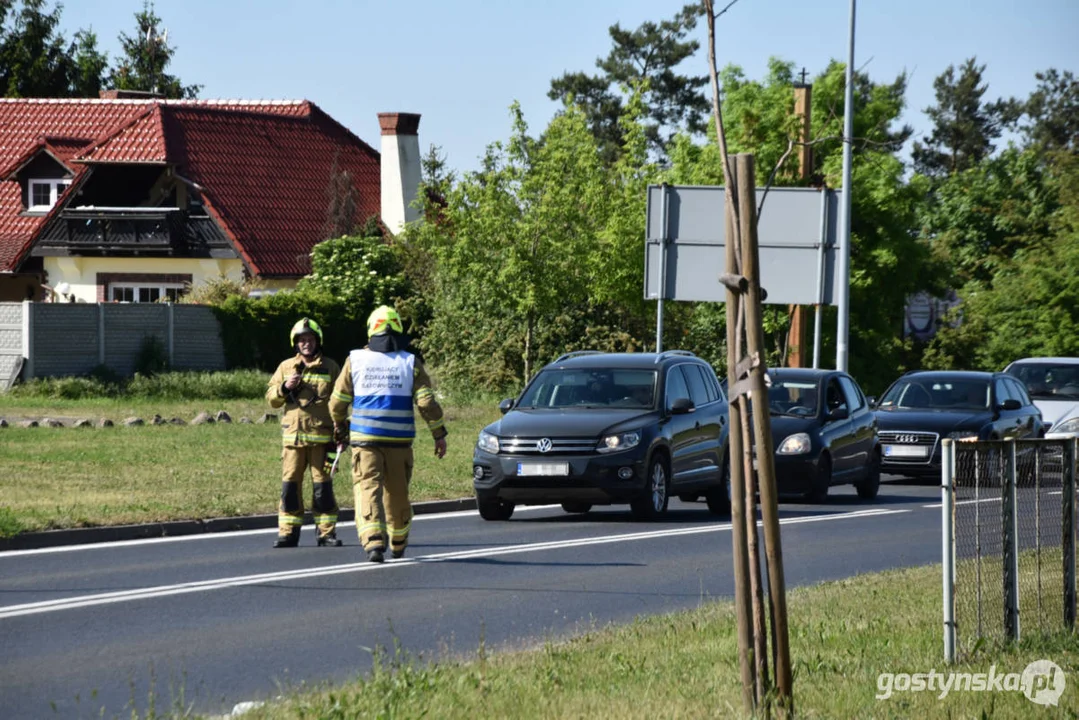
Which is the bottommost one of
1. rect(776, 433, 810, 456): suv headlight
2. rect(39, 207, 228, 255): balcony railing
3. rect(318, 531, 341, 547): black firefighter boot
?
rect(318, 531, 341, 547): black firefighter boot

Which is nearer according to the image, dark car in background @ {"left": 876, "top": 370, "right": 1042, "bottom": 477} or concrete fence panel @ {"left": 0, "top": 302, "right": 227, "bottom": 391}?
dark car in background @ {"left": 876, "top": 370, "right": 1042, "bottom": 477}

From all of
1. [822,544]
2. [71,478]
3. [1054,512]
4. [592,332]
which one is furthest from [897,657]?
[592,332]

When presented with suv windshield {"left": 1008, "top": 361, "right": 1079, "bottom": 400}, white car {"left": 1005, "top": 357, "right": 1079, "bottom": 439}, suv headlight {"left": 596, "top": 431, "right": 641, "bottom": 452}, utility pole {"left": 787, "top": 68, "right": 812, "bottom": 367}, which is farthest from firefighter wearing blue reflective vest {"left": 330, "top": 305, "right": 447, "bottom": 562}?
utility pole {"left": 787, "top": 68, "right": 812, "bottom": 367}

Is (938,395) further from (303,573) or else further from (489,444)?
(303,573)

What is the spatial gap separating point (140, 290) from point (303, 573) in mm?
41282

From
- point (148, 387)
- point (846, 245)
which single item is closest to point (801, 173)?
point (846, 245)

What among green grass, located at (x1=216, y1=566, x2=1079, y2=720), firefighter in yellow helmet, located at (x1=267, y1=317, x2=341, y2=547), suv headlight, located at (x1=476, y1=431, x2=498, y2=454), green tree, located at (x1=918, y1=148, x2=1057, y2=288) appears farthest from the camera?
green tree, located at (x1=918, y1=148, x2=1057, y2=288)

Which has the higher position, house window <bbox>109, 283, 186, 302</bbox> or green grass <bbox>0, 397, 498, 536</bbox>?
house window <bbox>109, 283, 186, 302</bbox>

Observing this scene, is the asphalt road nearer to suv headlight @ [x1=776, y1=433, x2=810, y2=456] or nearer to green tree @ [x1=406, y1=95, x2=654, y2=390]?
suv headlight @ [x1=776, y1=433, x2=810, y2=456]

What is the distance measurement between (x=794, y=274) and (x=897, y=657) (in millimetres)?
20656

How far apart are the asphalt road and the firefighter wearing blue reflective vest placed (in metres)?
0.38

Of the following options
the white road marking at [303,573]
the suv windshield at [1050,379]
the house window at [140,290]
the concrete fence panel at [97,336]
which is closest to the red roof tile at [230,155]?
the house window at [140,290]

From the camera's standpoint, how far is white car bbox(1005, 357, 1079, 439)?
2888 cm

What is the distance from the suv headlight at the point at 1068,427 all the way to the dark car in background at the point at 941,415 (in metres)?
0.54
